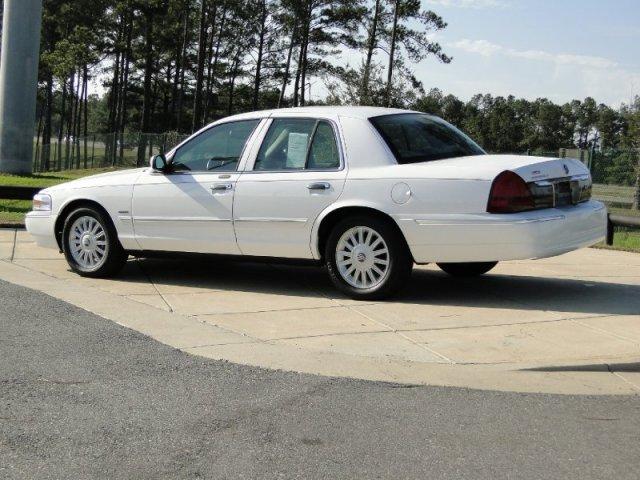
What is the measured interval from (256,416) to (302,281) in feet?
13.7

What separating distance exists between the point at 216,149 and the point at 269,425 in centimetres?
435

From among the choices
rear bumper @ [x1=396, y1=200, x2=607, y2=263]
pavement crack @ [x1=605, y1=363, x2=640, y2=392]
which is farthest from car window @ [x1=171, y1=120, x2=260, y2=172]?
pavement crack @ [x1=605, y1=363, x2=640, y2=392]

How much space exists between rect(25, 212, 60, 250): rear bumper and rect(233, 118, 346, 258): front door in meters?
2.25

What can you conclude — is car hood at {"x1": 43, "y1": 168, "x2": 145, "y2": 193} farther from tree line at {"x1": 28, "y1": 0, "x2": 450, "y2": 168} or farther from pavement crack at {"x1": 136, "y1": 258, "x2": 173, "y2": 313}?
tree line at {"x1": 28, "y1": 0, "x2": 450, "y2": 168}

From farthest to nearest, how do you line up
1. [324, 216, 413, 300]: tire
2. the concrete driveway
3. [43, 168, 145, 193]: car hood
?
[43, 168, 145, 193]: car hood
[324, 216, 413, 300]: tire
the concrete driveway

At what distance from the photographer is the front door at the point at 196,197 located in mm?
7906

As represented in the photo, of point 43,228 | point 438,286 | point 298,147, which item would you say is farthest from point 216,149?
point 438,286

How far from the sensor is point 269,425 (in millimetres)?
4320

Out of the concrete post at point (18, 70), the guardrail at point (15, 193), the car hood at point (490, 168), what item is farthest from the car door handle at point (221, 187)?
the concrete post at point (18, 70)

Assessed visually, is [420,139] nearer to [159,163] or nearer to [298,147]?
[298,147]

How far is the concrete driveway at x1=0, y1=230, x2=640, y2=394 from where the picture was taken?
17.6ft

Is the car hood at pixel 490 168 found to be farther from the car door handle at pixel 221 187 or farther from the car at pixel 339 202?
the car door handle at pixel 221 187

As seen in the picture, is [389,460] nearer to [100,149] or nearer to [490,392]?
[490,392]

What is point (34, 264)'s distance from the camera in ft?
30.4
